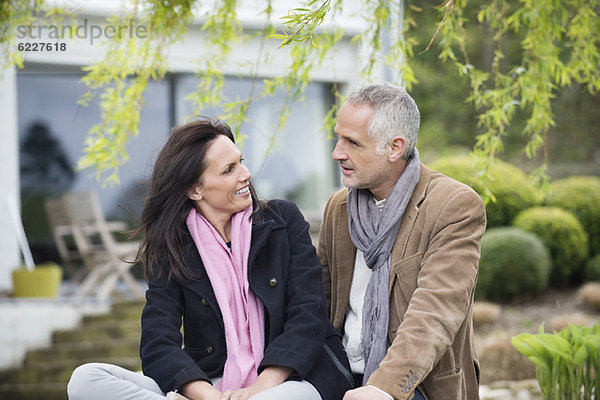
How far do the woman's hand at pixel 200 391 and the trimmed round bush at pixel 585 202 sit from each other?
7.91 m

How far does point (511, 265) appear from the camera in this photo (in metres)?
8.45

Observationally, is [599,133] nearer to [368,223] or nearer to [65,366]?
[65,366]

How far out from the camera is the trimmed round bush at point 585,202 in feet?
30.8

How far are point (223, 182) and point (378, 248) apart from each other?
22.6 inches

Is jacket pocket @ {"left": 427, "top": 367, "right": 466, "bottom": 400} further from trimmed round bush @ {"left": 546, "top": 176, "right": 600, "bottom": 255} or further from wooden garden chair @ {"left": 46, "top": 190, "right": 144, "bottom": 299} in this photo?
trimmed round bush @ {"left": 546, "top": 176, "right": 600, "bottom": 255}

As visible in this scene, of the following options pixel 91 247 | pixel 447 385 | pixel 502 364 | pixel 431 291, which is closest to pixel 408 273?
pixel 431 291

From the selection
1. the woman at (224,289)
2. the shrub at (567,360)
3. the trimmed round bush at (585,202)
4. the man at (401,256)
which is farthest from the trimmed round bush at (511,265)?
the woman at (224,289)

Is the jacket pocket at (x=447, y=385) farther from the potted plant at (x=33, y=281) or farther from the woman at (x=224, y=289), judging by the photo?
the potted plant at (x=33, y=281)

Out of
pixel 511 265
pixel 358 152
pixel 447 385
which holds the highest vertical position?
pixel 358 152

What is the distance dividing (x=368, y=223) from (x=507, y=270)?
6.33 meters

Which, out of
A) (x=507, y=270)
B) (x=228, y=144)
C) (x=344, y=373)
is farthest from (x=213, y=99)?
(x=507, y=270)

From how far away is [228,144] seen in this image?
Result: 8.19ft

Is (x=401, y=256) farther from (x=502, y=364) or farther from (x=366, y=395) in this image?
(x=502, y=364)

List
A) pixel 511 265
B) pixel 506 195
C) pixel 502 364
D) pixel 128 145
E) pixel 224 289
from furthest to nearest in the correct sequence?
pixel 506 195 → pixel 128 145 → pixel 511 265 → pixel 502 364 → pixel 224 289
